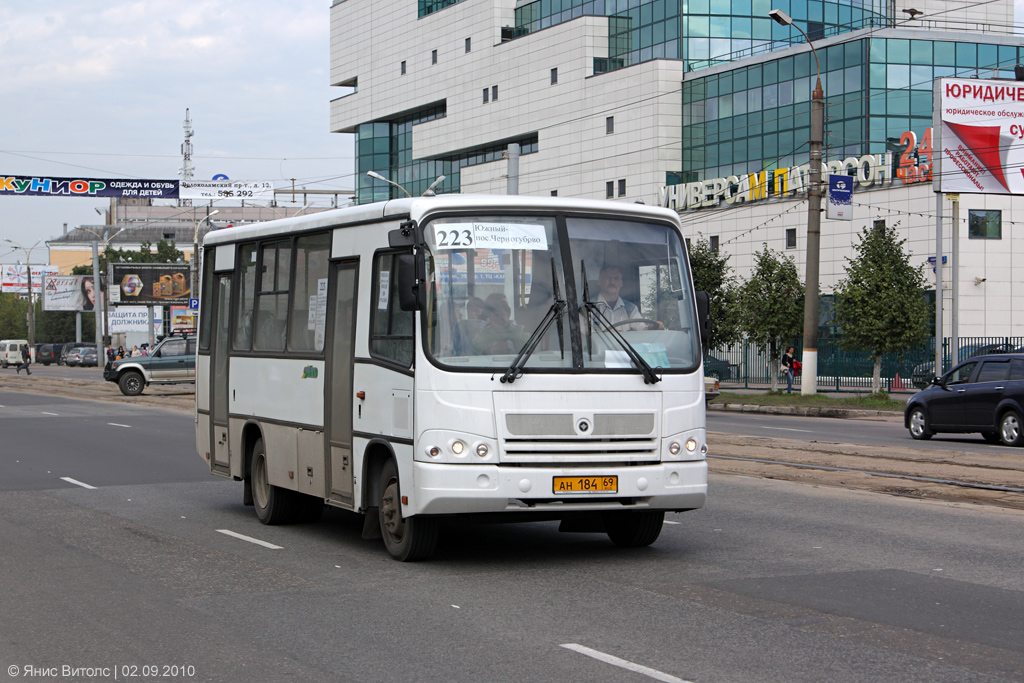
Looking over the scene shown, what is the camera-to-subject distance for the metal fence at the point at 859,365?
42.0 metres

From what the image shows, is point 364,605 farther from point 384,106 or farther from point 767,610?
point 384,106

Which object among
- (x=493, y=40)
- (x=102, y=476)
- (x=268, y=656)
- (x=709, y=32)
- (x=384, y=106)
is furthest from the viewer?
(x=384, y=106)

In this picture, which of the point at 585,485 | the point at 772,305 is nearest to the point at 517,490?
the point at 585,485

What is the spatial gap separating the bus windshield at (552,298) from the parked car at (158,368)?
3379 centimetres

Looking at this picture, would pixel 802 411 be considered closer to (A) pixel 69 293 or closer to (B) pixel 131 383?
(B) pixel 131 383

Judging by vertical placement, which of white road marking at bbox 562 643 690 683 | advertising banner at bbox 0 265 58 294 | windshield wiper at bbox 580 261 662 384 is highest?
advertising banner at bbox 0 265 58 294

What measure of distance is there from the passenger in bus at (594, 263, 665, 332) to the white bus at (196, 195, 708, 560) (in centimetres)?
1

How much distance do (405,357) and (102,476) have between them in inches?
339

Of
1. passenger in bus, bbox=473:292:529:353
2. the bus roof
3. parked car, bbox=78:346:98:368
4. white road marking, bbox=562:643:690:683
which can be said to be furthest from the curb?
parked car, bbox=78:346:98:368

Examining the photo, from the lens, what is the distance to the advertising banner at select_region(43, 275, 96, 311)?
105m

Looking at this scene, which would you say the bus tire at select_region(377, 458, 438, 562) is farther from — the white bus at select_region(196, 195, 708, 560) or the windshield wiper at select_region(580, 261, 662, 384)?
the windshield wiper at select_region(580, 261, 662, 384)

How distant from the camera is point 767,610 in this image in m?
7.47

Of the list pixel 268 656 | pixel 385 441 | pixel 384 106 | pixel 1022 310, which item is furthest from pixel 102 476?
pixel 384 106

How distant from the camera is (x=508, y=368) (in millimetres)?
8797
